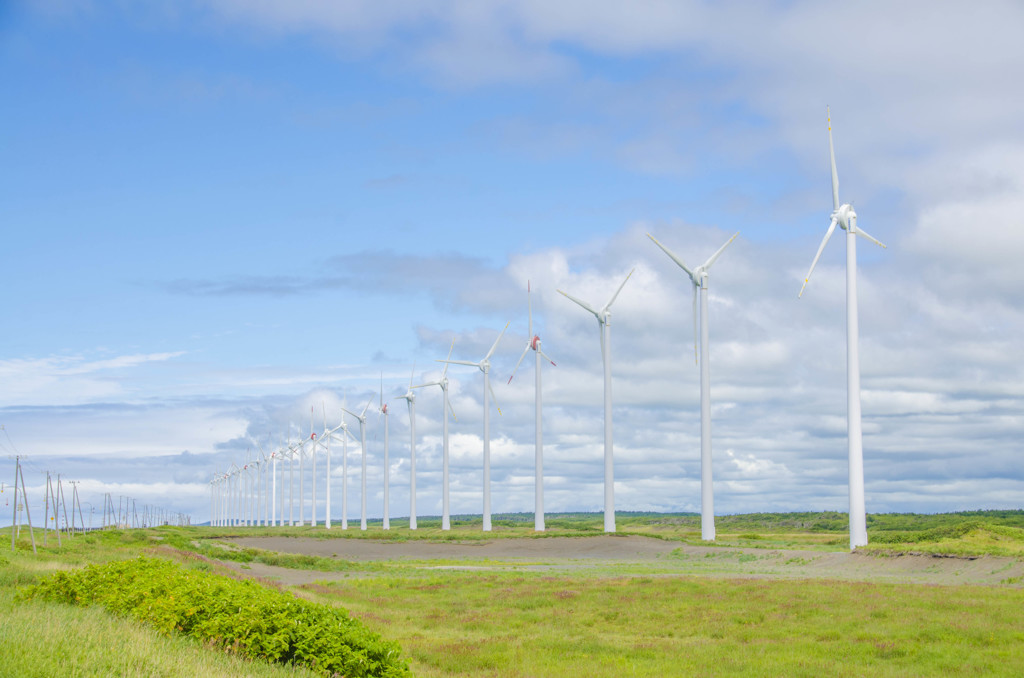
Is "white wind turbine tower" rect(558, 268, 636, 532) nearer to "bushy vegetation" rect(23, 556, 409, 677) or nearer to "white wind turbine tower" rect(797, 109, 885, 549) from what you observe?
"white wind turbine tower" rect(797, 109, 885, 549)

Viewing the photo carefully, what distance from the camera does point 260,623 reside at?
668 inches

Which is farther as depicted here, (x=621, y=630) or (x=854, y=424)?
(x=854, y=424)

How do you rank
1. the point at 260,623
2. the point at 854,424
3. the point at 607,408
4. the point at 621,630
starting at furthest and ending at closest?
the point at 607,408 < the point at 854,424 < the point at 621,630 < the point at 260,623

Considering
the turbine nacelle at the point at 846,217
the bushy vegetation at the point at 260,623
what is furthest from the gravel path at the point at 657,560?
the bushy vegetation at the point at 260,623

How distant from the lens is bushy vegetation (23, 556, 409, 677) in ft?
53.3

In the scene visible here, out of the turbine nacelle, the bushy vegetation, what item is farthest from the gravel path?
the bushy vegetation

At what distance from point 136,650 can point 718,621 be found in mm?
22382

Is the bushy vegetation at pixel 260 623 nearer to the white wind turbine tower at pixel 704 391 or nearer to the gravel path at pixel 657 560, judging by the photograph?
the gravel path at pixel 657 560

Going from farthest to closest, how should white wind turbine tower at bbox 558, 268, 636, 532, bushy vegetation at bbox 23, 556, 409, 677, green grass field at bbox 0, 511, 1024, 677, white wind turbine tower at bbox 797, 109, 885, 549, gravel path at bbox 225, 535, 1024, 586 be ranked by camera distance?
white wind turbine tower at bbox 558, 268, 636, 532, white wind turbine tower at bbox 797, 109, 885, 549, gravel path at bbox 225, 535, 1024, 586, bushy vegetation at bbox 23, 556, 409, 677, green grass field at bbox 0, 511, 1024, 677

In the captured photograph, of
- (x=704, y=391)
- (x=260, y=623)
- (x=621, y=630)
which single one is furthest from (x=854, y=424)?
(x=260, y=623)

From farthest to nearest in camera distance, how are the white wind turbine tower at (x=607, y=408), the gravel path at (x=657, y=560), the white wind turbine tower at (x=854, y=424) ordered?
the white wind turbine tower at (x=607, y=408) → the white wind turbine tower at (x=854, y=424) → the gravel path at (x=657, y=560)

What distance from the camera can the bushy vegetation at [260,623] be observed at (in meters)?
16.2

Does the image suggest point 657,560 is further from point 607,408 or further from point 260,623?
point 260,623

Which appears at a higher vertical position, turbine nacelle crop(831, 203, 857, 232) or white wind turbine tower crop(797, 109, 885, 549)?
turbine nacelle crop(831, 203, 857, 232)
